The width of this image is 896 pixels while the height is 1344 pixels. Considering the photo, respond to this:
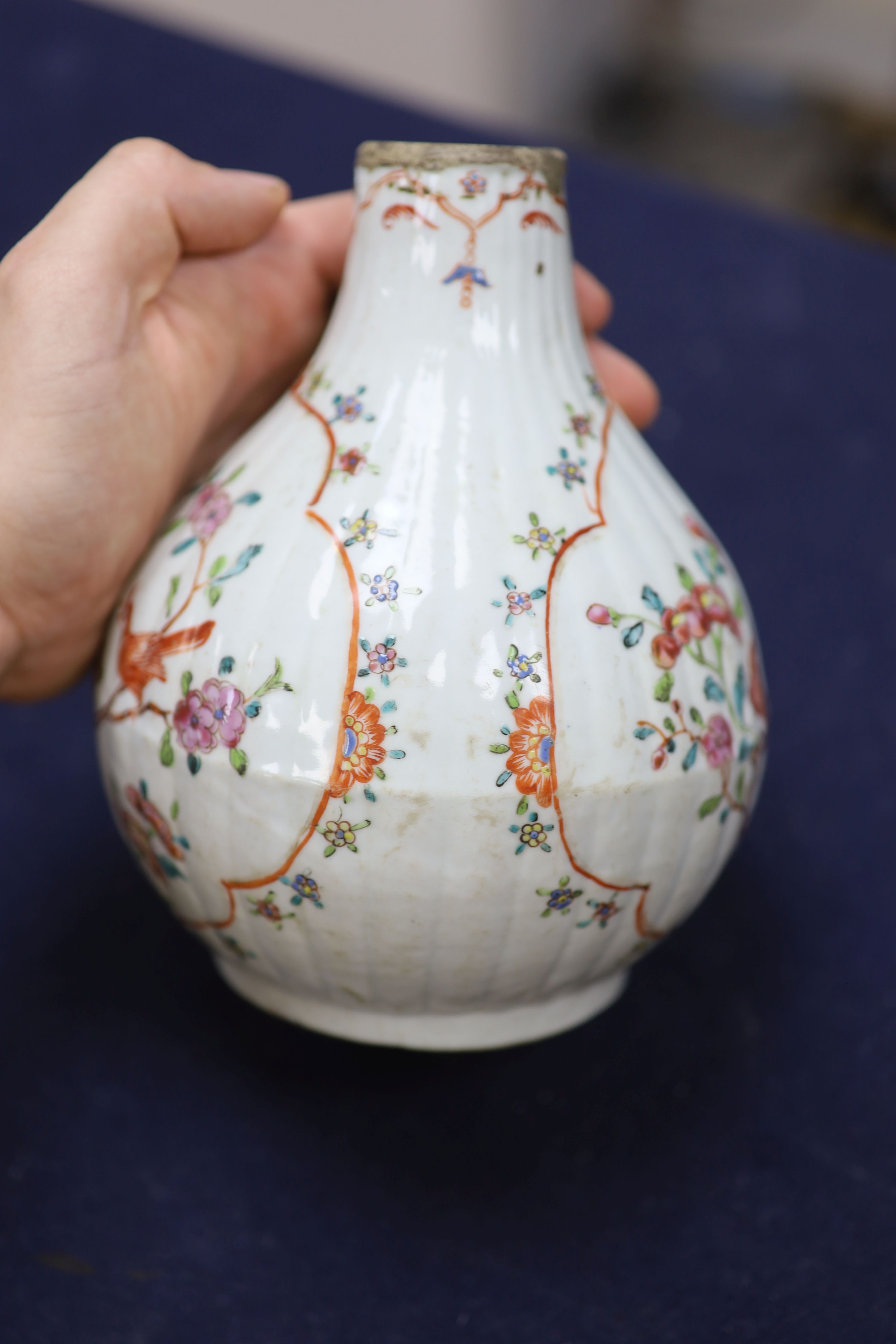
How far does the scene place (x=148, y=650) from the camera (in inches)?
25.2

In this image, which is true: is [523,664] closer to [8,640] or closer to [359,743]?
[359,743]

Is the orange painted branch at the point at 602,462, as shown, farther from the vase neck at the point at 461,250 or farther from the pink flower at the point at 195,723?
the pink flower at the point at 195,723

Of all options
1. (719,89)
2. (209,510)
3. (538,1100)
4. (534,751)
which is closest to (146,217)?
(209,510)

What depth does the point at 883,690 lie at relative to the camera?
0.99 metres

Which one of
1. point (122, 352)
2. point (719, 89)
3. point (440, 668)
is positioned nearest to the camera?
point (440, 668)

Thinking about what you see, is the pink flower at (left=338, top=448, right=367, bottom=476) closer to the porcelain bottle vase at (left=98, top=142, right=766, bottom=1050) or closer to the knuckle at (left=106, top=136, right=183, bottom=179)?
the porcelain bottle vase at (left=98, top=142, right=766, bottom=1050)

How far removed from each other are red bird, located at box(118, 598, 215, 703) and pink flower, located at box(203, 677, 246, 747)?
3cm

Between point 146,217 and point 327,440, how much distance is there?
18 cm

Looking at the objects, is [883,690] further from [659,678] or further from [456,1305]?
[456,1305]

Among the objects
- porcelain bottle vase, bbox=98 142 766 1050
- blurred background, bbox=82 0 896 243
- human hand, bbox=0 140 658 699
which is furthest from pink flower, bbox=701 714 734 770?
blurred background, bbox=82 0 896 243

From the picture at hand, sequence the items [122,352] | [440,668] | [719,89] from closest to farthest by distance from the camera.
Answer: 1. [440,668]
2. [122,352]
3. [719,89]

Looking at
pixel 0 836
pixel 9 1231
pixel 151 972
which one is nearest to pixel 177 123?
pixel 0 836

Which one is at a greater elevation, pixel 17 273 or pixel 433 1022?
pixel 17 273

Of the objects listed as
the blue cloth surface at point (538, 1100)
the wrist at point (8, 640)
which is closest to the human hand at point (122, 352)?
the wrist at point (8, 640)
